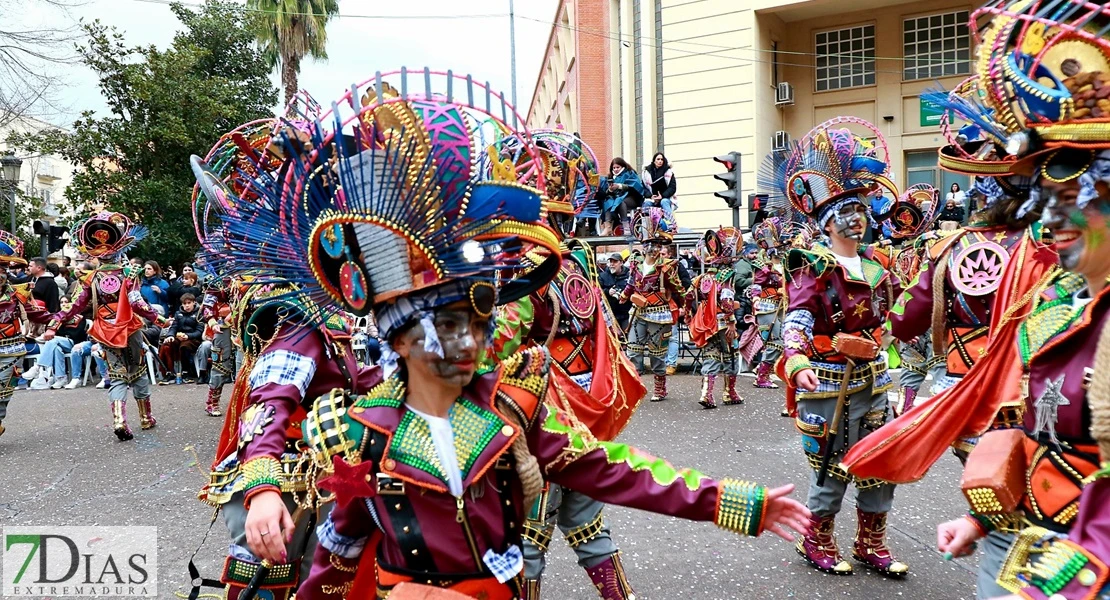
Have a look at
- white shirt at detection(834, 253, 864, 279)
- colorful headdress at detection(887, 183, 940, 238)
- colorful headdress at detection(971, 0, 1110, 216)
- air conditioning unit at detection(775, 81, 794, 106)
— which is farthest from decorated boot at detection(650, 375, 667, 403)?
air conditioning unit at detection(775, 81, 794, 106)

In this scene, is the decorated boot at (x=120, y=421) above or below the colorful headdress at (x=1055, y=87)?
below

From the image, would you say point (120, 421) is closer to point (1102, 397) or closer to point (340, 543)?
point (340, 543)

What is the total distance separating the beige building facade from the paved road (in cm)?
982

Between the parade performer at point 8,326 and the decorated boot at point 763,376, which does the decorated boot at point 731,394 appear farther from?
the parade performer at point 8,326

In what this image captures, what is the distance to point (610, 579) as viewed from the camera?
11.9ft

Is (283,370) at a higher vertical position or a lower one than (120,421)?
higher

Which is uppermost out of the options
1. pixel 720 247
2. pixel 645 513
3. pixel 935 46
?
pixel 935 46

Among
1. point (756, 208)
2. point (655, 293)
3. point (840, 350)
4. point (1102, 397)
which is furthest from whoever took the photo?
point (756, 208)

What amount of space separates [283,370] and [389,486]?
95 centimetres

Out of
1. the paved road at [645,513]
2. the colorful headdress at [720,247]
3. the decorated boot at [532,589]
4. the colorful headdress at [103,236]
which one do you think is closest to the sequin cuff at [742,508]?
the decorated boot at [532,589]

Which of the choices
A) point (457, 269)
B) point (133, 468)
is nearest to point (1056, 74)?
point (457, 269)

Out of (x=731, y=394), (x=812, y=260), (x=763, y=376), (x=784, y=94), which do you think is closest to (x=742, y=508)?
(x=812, y=260)

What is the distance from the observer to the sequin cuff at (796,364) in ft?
13.8

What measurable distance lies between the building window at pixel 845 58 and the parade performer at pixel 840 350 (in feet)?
51.7
